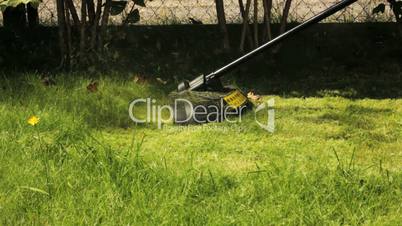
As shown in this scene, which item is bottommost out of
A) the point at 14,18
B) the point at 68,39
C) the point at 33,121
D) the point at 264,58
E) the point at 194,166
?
the point at 194,166

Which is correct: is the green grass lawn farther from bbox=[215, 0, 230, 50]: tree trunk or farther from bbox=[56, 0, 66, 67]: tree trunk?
bbox=[215, 0, 230, 50]: tree trunk

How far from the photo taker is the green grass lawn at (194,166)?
225 centimetres

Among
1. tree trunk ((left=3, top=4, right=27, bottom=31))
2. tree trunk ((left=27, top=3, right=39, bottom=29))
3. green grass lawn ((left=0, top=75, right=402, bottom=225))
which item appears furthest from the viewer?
tree trunk ((left=27, top=3, right=39, bottom=29))

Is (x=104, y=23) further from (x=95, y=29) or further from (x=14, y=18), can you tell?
(x=14, y=18)

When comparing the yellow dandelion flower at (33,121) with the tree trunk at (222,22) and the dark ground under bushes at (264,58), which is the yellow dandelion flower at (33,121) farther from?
the tree trunk at (222,22)

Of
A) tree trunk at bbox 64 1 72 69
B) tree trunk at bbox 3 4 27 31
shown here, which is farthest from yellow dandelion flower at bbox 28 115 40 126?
tree trunk at bbox 3 4 27 31

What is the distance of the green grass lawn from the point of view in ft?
7.38

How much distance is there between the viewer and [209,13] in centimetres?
600

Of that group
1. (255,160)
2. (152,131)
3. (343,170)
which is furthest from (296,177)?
(152,131)

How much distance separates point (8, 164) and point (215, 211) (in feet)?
3.02

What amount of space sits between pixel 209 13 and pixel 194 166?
11.5ft

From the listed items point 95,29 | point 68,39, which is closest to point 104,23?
point 95,29

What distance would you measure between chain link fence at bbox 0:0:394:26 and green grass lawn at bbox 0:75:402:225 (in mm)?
1798

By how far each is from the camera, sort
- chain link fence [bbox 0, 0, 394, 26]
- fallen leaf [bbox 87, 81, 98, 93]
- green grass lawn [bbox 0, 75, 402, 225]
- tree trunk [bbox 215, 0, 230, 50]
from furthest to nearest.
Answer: chain link fence [bbox 0, 0, 394, 26]
tree trunk [bbox 215, 0, 230, 50]
fallen leaf [bbox 87, 81, 98, 93]
green grass lawn [bbox 0, 75, 402, 225]
